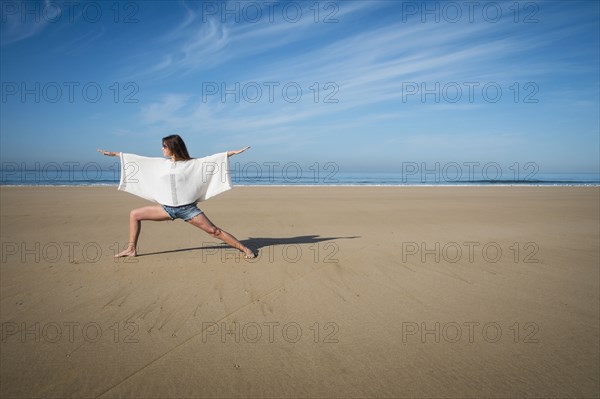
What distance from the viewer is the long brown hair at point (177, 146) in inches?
203

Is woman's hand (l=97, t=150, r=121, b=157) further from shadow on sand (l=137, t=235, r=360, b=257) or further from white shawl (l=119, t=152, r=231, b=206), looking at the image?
shadow on sand (l=137, t=235, r=360, b=257)

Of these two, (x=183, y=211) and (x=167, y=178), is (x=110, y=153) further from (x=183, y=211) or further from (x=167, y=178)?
(x=183, y=211)

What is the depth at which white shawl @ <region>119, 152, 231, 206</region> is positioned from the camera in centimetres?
516

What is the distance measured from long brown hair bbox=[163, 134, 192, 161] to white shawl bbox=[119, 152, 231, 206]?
0.35ft

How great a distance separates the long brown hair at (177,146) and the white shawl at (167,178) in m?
0.11

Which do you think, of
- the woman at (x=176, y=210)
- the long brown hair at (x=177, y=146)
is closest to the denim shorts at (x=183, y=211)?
the woman at (x=176, y=210)

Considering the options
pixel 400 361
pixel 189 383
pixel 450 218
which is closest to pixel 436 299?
pixel 400 361

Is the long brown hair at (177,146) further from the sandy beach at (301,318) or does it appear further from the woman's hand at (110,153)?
the sandy beach at (301,318)

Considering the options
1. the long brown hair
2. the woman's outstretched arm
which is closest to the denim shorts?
the long brown hair

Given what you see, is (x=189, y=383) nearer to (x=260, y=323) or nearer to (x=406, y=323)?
(x=260, y=323)

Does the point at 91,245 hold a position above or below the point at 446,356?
above

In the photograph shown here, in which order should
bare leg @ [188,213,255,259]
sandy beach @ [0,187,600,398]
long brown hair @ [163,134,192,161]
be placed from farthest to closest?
1. bare leg @ [188,213,255,259]
2. long brown hair @ [163,134,192,161]
3. sandy beach @ [0,187,600,398]

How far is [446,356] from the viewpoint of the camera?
2797 millimetres

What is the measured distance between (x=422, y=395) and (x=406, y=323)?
1056 mm
